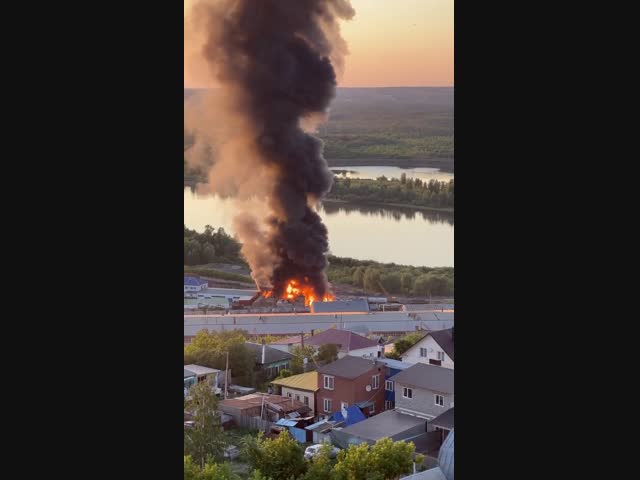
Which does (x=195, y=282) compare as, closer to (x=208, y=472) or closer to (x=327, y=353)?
(x=327, y=353)

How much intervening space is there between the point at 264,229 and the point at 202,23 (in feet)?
5.73

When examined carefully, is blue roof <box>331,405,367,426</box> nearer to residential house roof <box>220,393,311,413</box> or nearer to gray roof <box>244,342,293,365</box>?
residential house roof <box>220,393,311,413</box>

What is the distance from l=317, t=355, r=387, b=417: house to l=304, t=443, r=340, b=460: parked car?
0.91ft

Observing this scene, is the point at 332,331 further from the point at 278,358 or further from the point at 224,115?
the point at 224,115

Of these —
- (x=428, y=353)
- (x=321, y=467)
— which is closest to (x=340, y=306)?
(x=428, y=353)

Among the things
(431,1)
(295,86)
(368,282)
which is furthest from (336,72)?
(368,282)

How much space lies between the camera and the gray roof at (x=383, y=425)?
5418 mm

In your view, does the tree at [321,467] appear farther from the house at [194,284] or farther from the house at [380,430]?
the house at [194,284]

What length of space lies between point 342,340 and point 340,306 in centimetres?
35

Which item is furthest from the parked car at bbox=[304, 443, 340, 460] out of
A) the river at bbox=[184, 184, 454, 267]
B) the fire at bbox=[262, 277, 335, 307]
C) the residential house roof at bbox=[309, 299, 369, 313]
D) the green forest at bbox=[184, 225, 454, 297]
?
the river at bbox=[184, 184, 454, 267]

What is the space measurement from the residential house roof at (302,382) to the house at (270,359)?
92 mm

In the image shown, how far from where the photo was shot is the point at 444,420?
5434 mm

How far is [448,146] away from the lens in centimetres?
609

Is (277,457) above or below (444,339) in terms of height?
below
